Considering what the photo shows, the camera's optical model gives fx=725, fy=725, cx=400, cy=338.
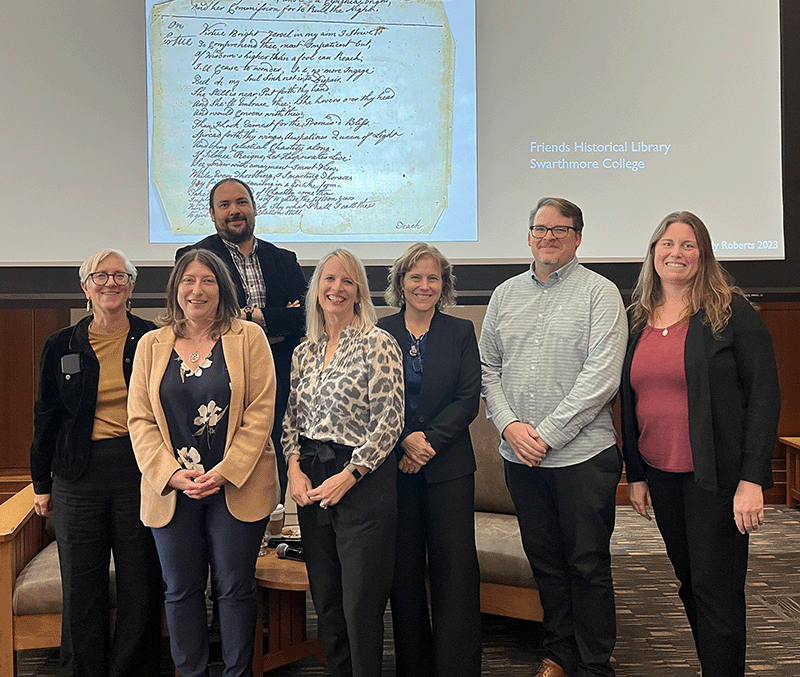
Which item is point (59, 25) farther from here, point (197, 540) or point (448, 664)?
point (448, 664)

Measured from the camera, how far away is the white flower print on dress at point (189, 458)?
212cm

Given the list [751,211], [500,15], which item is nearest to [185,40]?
[500,15]

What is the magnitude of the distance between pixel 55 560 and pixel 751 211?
144 inches

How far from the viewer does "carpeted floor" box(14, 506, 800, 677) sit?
2598mm

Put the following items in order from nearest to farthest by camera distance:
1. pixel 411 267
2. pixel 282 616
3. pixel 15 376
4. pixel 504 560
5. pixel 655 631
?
pixel 411 267 → pixel 282 616 → pixel 504 560 → pixel 655 631 → pixel 15 376

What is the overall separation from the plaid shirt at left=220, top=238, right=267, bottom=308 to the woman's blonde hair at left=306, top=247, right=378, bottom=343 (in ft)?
2.26

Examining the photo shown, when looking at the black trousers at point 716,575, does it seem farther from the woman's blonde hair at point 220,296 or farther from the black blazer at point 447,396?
the woman's blonde hair at point 220,296

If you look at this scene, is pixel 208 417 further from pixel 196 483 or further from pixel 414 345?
pixel 414 345

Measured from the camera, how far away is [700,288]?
2.13 metres

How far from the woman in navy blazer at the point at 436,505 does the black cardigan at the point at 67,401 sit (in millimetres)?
924

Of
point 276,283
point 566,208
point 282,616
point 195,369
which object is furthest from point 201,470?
point 566,208

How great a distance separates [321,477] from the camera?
2.12 meters

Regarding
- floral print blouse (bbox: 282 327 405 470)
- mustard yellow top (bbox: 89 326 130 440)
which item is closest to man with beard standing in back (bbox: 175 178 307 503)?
mustard yellow top (bbox: 89 326 130 440)

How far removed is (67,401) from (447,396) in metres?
1.18
